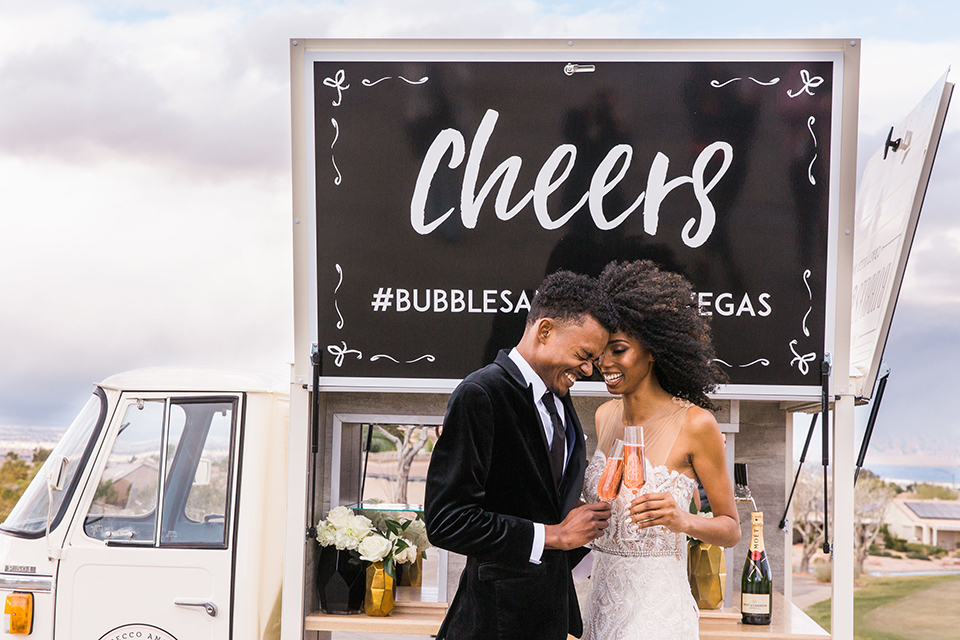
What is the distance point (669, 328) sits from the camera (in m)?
2.81

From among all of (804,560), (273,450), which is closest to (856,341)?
(273,450)

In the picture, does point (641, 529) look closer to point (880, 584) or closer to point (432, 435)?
point (432, 435)

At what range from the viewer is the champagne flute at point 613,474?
96.3 inches

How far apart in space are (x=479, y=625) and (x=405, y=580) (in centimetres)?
163

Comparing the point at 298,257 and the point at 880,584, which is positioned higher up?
the point at 298,257

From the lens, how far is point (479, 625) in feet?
7.93

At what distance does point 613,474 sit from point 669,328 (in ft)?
2.00

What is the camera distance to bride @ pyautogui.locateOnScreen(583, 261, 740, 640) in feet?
8.90

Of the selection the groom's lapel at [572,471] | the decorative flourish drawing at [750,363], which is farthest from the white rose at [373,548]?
the decorative flourish drawing at [750,363]

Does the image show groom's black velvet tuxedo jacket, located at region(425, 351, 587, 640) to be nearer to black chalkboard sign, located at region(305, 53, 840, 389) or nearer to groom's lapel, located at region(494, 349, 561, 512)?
groom's lapel, located at region(494, 349, 561, 512)

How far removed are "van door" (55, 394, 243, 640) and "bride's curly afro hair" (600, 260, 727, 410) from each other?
189 centimetres

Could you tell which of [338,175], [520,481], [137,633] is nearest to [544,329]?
[520,481]

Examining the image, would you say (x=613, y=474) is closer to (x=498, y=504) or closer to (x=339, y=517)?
(x=498, y=504)

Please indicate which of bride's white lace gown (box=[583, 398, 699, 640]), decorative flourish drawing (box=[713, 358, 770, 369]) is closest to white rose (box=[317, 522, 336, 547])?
bride's white lace gown (box=[583, 398, 699, 640])
